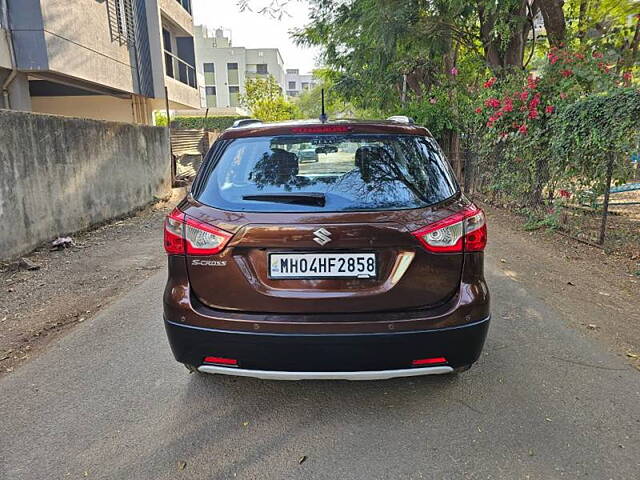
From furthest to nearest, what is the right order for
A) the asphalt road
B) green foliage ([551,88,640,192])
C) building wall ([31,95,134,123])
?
building wall ([31,95,134,123]) → green foliage ([551,88,640,192]) → the asphalt road

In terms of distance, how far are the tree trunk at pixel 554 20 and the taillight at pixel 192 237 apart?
977cm

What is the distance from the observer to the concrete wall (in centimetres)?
590

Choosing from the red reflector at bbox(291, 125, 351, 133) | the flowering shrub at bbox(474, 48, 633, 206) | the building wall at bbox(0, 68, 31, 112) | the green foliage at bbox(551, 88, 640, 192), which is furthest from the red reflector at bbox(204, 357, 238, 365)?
the building wall at bbox(0, 68, 31, 112)

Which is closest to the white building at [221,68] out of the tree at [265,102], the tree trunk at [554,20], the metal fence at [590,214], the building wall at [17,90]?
the tree at [265,102]

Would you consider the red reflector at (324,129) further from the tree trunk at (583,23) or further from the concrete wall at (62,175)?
the tree trunk at (583,23)

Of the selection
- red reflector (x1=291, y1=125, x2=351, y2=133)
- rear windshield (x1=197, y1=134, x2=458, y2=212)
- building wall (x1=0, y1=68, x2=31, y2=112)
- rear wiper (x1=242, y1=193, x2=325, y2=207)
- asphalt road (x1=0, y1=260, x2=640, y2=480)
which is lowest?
asphalt road (x1=0, y1=260, x2=640, y2=480)

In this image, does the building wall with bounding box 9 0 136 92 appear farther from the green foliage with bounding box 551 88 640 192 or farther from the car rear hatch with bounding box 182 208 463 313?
the green foliage with bounding box 551 88 640 192

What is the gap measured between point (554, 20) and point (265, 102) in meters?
28.6

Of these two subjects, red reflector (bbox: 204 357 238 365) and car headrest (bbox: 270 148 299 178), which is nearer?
red reflector (bbox: 204 357 238 365)

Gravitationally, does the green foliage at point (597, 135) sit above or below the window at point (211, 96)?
below

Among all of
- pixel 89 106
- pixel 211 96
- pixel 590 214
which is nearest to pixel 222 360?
pixel 590 214

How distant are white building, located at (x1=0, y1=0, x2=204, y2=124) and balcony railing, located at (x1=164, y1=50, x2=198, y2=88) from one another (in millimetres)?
43

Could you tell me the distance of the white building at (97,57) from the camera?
31.8ft

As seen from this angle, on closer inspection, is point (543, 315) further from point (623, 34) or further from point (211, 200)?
point (623, 34)
